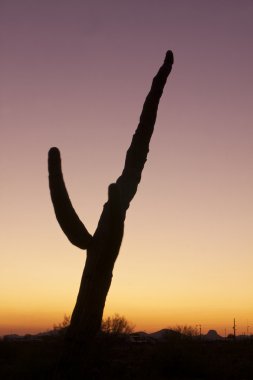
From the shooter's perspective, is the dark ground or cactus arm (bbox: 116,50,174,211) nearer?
cactus arm (bbox: 116,50,174,211)

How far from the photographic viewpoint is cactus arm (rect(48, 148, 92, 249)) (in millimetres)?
10844

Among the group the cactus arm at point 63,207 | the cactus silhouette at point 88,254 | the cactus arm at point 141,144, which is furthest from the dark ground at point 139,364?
the cactus arm at point 141,144

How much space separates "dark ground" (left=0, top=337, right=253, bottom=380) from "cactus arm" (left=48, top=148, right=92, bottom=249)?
4340 mm

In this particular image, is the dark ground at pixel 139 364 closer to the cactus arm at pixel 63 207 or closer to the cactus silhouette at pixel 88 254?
the cactus silhouette at pixel 88 254

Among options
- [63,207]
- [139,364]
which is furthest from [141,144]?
[139,364]

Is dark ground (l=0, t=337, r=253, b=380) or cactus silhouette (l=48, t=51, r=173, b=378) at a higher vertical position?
cactus silhouette (l=48, t=51, r=173, b=378)

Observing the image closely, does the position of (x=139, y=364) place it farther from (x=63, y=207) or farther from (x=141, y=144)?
(x=63, y=207)

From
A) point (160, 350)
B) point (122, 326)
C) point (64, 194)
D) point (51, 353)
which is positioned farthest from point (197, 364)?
point (122, 326)

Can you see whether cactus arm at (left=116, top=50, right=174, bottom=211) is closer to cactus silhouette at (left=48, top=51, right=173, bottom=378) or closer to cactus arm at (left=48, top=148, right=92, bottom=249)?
cactus silhouette at (left=48, top=51, right=173, bottom=378)

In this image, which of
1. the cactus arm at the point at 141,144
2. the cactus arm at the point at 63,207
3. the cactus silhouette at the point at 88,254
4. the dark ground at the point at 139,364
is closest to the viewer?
the cactus silhouette at the point at 88,254

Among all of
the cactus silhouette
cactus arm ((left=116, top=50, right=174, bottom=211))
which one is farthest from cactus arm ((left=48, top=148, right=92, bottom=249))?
cactus arm ((left=116, top=50, right=174, bottom=211))

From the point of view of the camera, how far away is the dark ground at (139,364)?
15.5 meters

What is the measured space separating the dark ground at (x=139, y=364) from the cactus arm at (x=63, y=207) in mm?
4340

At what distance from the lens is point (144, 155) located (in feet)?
42.7
